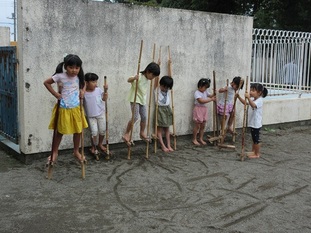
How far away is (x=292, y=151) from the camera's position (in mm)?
7191

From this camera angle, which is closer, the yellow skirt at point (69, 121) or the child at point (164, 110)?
the yellow skirt at point (69, 121)

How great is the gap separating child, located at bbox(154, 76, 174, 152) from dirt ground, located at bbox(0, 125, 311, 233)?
1.24ft

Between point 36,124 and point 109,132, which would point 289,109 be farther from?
point 36,124

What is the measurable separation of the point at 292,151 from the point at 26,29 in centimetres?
502

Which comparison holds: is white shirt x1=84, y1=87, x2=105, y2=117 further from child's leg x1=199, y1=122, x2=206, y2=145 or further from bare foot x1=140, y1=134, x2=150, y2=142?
child's leg x1=199, y1=122, x2=206, y2=145

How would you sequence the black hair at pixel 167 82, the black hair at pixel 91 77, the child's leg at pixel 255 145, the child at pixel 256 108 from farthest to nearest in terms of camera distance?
the black hair at pixel 167 82 < the child's leg at pixel 255 145 < the child at pixel 256 108 < the black hair at pixel 91 77

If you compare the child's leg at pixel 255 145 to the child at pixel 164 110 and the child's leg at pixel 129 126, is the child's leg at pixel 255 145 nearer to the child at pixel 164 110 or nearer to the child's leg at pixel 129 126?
the child at pixel 164 110

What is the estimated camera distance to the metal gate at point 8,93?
5982mm

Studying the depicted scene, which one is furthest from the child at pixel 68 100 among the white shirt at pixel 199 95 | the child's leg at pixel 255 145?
the child's leg at pixel 255 145

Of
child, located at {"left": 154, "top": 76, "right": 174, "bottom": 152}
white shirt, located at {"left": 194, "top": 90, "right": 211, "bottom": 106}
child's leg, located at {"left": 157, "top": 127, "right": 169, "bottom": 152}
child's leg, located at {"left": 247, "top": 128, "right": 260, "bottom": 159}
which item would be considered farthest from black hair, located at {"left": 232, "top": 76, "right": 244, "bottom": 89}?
child's leg, located at {"left": 157, "top": 127, "right": 169, "bottom": 152}

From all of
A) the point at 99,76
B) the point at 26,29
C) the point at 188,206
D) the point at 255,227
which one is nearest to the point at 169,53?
the point at 99,76

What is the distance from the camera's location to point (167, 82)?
666cm

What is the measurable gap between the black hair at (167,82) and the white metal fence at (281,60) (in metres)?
2.85

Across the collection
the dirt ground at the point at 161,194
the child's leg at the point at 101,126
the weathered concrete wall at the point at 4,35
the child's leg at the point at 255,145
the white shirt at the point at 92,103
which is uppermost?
the weathered concrete wall at the point at 4,35
